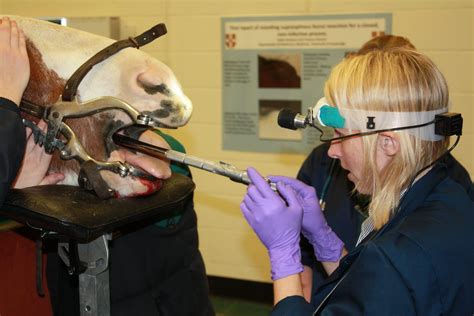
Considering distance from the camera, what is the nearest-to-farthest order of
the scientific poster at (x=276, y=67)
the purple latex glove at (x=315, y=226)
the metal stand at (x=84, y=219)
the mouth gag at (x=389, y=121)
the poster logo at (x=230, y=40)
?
1. the metal stand at (x=84, y=219)
2. the mouth gag at (x=389, y=121)
3. the purple latex glove at (x=315, y=226)
4. the scientific poster at (x=276, y=67)
5. the poster logo at (x=230, y=40)

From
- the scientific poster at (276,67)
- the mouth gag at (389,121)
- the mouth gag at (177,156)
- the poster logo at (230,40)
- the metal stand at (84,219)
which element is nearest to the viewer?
the metal stand at (84,219)

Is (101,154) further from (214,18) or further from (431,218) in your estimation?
(214,18)

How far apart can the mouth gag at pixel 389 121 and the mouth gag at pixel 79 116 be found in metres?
0.33

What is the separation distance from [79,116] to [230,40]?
85.1 inches

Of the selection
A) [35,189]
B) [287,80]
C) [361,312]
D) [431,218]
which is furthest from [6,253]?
[287,80]

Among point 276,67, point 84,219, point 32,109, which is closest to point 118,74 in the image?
point 32,109

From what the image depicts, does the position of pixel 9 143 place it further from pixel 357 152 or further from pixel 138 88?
pixel 357 152

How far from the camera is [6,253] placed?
1134mm

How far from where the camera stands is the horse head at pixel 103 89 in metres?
1.05

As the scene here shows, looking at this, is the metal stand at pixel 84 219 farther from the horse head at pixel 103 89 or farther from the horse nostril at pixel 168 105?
the horse nostril at pixel 168 105

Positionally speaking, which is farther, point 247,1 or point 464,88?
point 247,1

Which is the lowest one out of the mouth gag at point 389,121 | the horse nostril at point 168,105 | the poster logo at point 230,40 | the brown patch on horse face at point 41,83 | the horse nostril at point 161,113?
the mouth gag at point 389,121

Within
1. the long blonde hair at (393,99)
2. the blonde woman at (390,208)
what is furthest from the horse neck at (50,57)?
the long blonde hair at (393,99)

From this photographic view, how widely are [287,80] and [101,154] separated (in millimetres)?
2076
